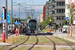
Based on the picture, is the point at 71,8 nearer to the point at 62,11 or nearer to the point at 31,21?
the point at 31,21

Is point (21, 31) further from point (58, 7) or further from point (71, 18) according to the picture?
point (58, 7)

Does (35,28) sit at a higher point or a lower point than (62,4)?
lower

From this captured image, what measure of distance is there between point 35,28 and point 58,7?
62.7 m

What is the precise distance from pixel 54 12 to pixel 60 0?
8.93 metres

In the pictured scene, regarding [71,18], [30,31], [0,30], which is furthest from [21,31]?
[71,18]

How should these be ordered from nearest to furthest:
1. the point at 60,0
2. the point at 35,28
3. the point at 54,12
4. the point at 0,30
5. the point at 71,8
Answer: the point at 71,8, the point at 35,28, the point at 0,30, the point at 60,0, the point at 54,12

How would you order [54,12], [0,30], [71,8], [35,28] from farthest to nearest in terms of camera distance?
[54,12]
[0,30]
[35,28]
[71,8]

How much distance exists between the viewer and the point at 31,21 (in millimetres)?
34250

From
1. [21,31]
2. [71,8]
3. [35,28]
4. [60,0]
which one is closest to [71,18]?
[71,8]

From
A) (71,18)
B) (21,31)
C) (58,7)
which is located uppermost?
(58,7)

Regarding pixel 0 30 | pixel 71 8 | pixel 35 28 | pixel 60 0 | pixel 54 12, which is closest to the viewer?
pixel 71 8

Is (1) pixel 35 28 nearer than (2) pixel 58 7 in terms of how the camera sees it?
Yes

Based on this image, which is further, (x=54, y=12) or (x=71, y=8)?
(x=54, y=12)

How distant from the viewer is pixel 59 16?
96000mm
